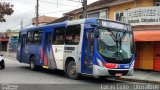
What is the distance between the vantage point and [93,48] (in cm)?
1641

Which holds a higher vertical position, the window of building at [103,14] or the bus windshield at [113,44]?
the window of building at [103,14]

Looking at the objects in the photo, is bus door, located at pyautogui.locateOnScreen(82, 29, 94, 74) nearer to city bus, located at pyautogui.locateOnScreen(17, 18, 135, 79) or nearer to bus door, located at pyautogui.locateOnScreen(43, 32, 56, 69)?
city bus, located at pyautogui.locateOnScreen(17, 18, 135, 79)

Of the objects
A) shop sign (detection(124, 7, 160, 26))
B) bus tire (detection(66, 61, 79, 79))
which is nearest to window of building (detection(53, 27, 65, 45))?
bus tire (detection(66, 61, 79, 79))

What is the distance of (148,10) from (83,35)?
25.4 feet

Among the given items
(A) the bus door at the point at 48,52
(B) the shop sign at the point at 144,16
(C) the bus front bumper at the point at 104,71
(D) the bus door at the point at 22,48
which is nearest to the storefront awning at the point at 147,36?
(B) the shop sign at the point at 144,16

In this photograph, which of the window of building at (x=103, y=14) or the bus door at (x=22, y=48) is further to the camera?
the window of building at (x=103, y=14)

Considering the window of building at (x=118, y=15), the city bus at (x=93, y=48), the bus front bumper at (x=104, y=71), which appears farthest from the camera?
the window of building at (x=118, y=15)

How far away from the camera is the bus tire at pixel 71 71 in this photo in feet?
59.3

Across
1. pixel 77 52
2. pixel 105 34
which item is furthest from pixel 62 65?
pixel 105 34

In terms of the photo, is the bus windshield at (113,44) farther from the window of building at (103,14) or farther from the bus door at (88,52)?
the window of building at (103,14)

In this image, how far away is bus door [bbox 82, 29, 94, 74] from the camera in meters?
16.6

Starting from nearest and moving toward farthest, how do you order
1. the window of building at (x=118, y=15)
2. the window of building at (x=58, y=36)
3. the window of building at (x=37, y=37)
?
the window of building at (x=58, y=36) → the window of building at (x=37, y=37) → the window of building at (x=118, y=15)

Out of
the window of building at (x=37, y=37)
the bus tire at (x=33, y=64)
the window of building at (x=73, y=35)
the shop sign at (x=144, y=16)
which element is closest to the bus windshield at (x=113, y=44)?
the window of building at (x=73, y=35)

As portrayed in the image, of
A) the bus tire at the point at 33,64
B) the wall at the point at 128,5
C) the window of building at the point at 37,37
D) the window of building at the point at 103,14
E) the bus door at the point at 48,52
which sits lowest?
the bus tire at the point at 33,64
